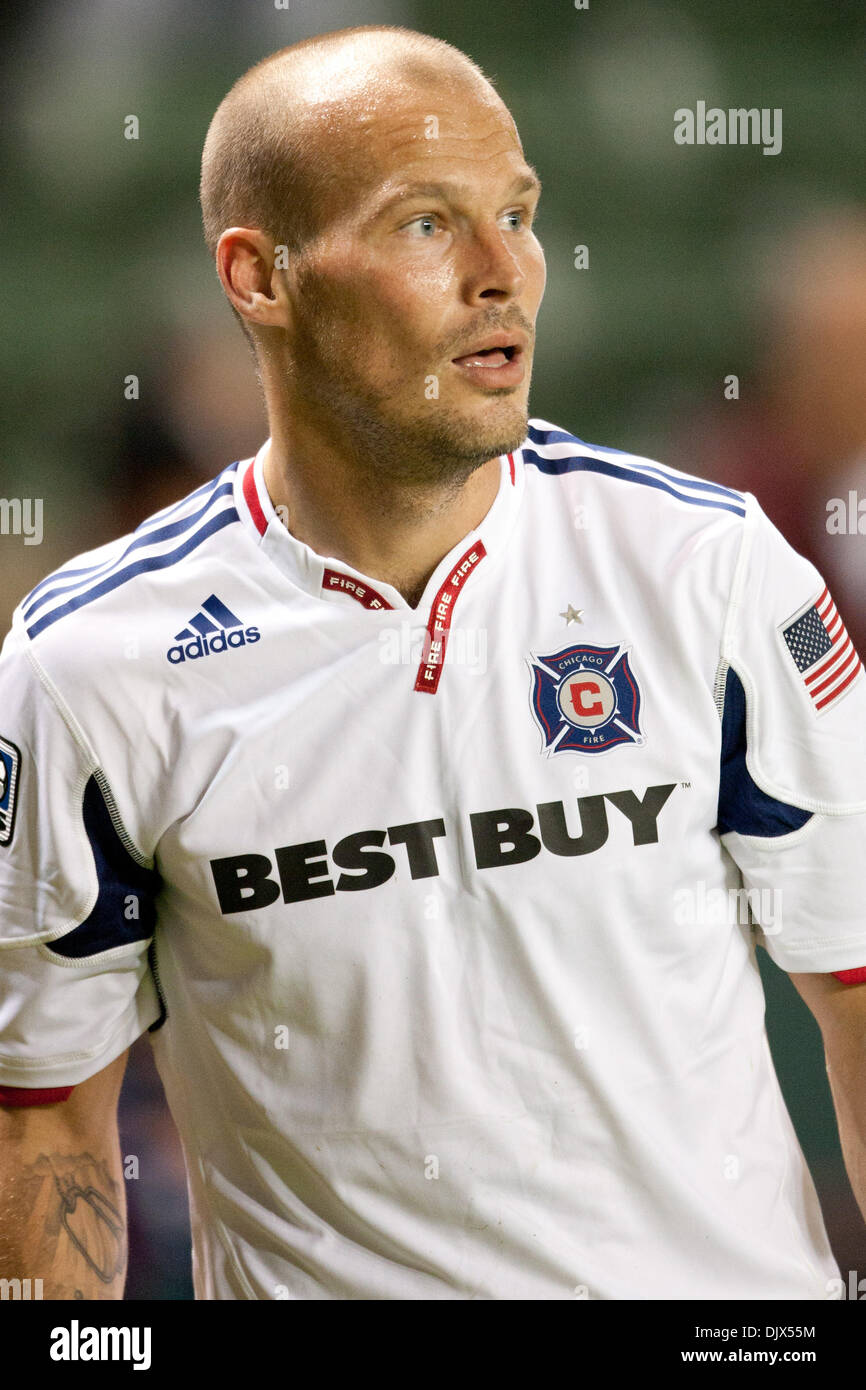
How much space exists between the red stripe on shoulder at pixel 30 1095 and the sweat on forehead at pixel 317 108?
2.44ft

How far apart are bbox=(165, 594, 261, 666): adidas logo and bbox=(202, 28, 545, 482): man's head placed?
0.17m

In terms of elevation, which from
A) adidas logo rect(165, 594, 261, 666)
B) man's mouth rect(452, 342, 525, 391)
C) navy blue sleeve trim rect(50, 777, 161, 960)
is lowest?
navy blue sleeve trim rect(50, 777, 161, 960)

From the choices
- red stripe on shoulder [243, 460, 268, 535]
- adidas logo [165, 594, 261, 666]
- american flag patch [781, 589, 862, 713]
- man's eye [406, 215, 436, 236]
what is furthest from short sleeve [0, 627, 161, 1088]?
american flag patch [781, 589, 862, 713]

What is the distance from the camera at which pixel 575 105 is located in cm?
140

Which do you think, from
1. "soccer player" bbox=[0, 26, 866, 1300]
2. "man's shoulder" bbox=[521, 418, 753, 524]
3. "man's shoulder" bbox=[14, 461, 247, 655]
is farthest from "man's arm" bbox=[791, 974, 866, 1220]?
"man's shoulder" bbox=[14, 461, 247, 655]

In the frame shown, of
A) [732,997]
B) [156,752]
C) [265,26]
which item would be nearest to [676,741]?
[732,997]

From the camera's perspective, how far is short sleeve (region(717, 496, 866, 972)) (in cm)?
104

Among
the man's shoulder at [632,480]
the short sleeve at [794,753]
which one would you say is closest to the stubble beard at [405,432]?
the man's shoulder at [632,480]

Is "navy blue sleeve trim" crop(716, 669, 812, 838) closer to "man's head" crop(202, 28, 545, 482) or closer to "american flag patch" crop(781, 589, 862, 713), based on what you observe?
"american flag patch" crop(781, 589, 862, 713)

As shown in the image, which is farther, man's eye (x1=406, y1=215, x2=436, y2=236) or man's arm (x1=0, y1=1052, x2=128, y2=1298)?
man's arm (x1=0, y1=1052, x2=128, y2=1298)

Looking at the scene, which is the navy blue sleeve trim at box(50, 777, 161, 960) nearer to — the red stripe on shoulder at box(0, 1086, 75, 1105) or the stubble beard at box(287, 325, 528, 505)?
the red stripe on shoulder at box(0, 1086, 75, 1105)

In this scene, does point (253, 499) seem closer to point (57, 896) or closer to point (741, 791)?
point (57, 896)

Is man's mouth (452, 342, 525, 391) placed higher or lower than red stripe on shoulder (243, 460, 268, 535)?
higher
